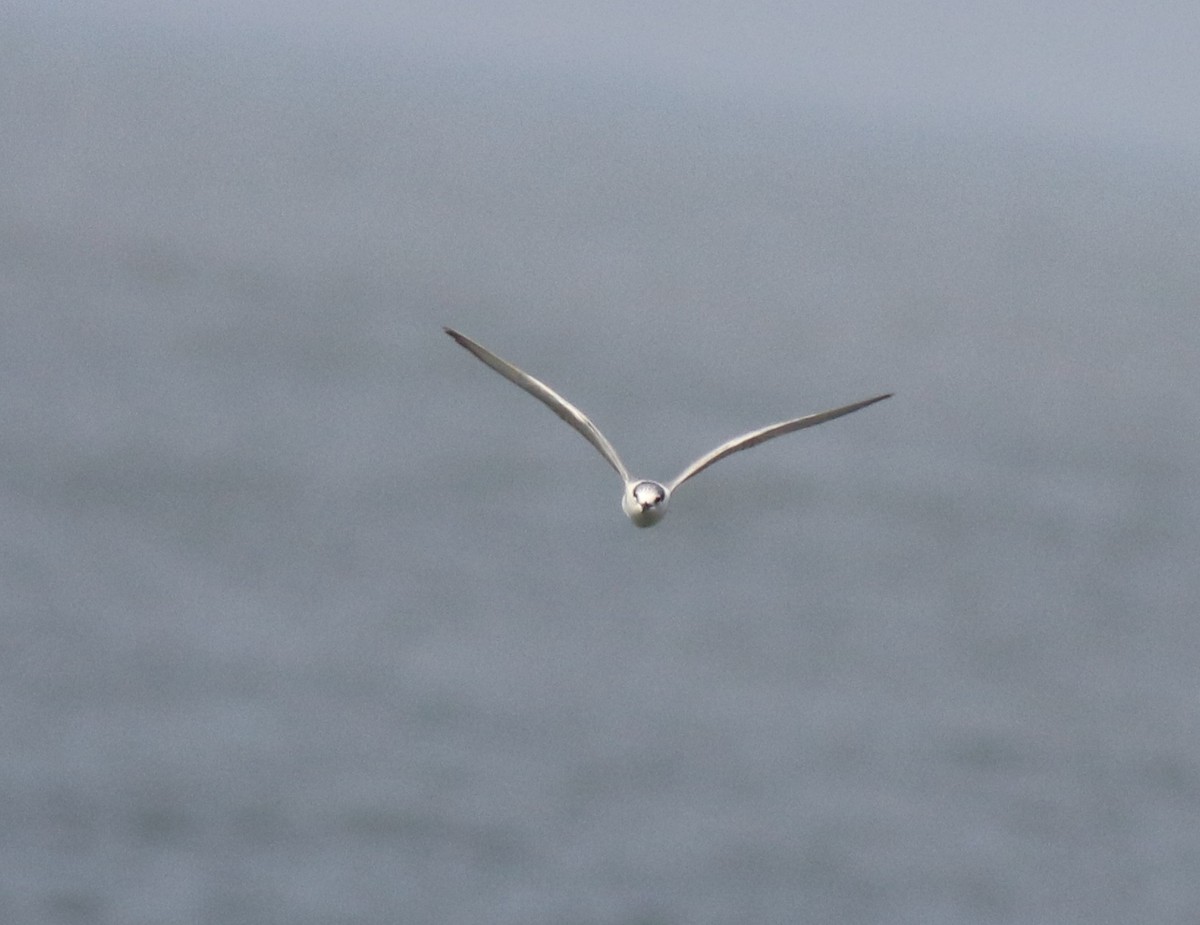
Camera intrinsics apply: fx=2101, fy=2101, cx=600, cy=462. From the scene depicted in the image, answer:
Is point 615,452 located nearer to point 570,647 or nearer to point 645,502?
point 645,502

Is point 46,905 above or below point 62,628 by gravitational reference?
below

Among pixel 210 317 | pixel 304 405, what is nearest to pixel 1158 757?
pixel 304 405

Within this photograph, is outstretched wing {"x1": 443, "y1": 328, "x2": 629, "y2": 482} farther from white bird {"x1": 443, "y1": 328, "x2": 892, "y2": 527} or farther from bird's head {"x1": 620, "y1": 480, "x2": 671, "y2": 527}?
bird's head {"x1": 620, "y1": 480, "x2": 671, "y2": 527}

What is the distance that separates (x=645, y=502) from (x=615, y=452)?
0.40m

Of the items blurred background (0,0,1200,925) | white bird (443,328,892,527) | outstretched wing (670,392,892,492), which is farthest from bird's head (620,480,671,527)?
blurred background (0,0,1200,925)

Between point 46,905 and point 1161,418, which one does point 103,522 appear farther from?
point 1161,418

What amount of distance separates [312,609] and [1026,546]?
152 feet

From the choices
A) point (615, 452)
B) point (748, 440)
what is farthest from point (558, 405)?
point (748, 440)

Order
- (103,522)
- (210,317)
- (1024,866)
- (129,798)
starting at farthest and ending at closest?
(210,317) → (103,522) → (1024,866) → (129,798)

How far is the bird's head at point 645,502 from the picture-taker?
1427 cm

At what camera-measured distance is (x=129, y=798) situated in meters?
79.7

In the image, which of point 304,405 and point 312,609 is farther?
point 304,405

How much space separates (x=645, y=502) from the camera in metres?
14.4

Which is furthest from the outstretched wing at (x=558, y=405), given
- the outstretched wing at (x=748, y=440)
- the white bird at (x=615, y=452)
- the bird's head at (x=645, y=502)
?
the outstretched wing at (x=748, y=440)
